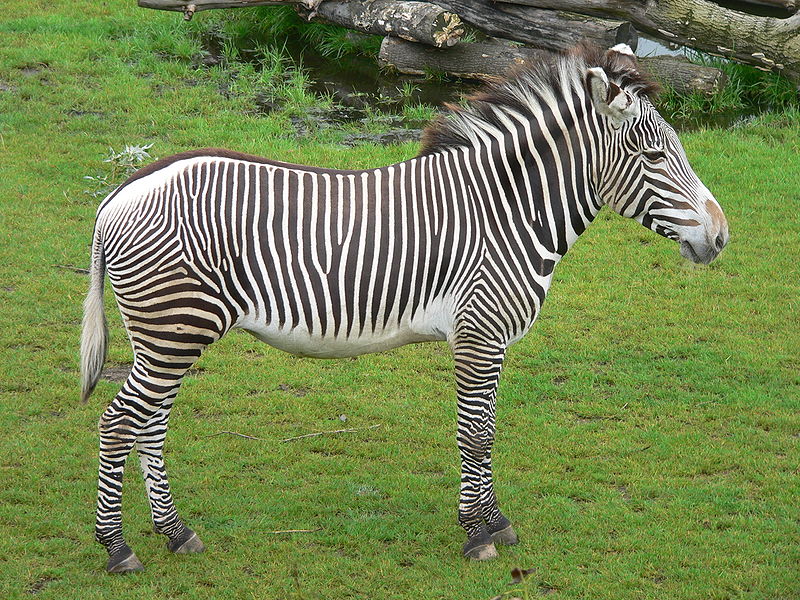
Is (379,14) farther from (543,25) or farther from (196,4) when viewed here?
(196,4)

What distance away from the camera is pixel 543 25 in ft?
40.4

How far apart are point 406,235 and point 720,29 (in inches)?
301

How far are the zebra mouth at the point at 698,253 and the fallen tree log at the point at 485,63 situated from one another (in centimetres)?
637

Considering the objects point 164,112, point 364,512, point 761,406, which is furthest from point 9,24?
point 761,406

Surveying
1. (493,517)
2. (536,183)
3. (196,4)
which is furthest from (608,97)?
(196,4)

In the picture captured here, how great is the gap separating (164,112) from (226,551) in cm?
741

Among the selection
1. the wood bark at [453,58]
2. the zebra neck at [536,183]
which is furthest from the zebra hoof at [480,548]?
the wood bark at [453,58]

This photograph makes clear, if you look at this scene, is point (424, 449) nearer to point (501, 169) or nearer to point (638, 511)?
point (638, 511)

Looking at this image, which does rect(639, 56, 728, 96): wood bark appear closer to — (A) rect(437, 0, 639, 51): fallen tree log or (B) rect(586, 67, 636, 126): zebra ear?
(A) rect(437, 0, 639, 51): fallen tree log

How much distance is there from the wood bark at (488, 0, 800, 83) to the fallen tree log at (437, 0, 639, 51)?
23 cm

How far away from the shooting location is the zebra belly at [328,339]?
5.55 m

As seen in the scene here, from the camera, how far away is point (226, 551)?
5773 mm

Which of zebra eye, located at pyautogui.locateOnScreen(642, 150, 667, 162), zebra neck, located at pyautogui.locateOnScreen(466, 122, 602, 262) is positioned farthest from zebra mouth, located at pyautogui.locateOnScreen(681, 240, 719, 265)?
zebra neck, located at pyautogui.locateOnScreen(466, 122, 602, 262)

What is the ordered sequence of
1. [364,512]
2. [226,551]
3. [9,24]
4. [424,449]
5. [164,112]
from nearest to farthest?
1. [226,551]
2. [364,512]
3. [424,449]
4. [164,112]
5. [9,24]
